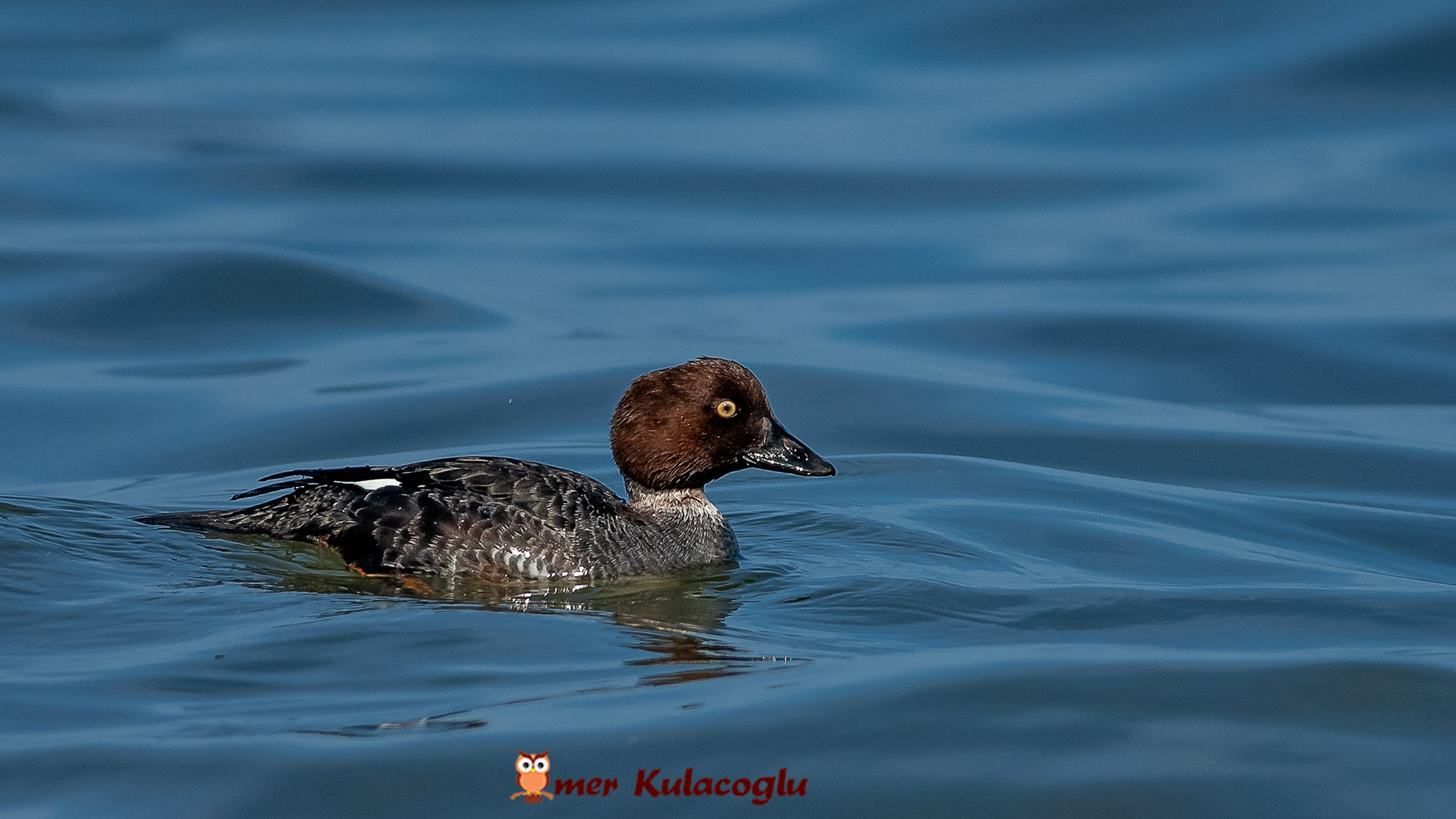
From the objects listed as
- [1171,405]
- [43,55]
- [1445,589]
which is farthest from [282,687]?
[43,55]

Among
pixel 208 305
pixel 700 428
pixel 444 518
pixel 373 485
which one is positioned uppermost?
pixel 208 305

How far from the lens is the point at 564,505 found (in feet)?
30.5

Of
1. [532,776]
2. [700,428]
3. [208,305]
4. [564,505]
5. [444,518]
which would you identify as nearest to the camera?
[532,776]

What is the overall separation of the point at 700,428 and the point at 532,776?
3.75m

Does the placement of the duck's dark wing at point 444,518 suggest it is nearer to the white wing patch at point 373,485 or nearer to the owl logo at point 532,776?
the white wing patch at point 373,485

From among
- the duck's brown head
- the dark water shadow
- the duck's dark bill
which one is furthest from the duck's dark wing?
the dark water shadow

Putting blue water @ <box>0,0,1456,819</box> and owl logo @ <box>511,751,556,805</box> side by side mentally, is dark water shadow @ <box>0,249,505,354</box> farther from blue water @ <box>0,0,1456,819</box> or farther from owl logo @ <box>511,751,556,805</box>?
owl logo @ <box>511,751,556,805</box>

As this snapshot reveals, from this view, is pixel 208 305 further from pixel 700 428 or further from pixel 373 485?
pixel 700 428

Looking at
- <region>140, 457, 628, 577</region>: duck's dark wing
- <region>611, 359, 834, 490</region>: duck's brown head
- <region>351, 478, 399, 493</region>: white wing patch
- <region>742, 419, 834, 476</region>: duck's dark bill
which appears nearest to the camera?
<region>140, 457, 628, 577</region>: duck's dark wing

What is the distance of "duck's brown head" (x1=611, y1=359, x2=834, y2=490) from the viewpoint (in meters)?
9.67

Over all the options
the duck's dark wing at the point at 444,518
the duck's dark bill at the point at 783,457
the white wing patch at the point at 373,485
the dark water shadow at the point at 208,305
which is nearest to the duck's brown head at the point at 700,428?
the duck's dark bill at the point at 783,457

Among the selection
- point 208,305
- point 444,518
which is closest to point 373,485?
point 444,518

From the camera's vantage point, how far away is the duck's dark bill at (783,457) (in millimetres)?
9836

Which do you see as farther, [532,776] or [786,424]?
[786,424]
